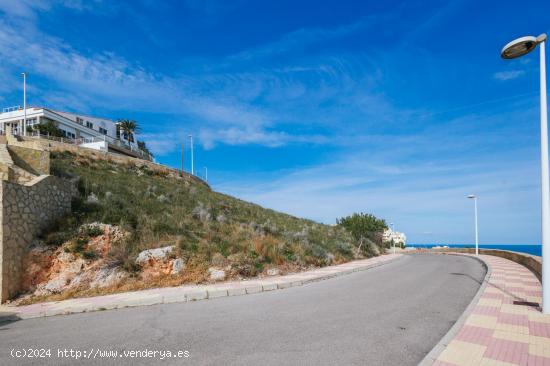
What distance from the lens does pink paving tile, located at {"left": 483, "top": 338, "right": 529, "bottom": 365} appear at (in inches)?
189

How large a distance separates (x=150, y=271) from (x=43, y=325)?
4591 mm

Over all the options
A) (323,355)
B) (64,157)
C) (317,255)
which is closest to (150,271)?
(323,355)

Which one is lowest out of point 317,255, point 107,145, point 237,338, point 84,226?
point 317,255

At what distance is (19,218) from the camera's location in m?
10.9

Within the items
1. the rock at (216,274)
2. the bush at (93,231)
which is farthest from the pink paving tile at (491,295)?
the bush at (93,231)

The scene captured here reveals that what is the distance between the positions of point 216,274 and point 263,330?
22.1ft

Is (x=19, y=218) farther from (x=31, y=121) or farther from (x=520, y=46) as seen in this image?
(x=31, y=121)

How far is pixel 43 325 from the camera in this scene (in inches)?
306

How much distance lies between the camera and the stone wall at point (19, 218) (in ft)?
32.7

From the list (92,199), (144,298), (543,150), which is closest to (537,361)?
(543,150)

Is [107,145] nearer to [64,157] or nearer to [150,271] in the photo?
[64,157]

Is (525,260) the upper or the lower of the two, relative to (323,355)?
lower

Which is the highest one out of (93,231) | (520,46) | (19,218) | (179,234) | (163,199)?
(520,46)

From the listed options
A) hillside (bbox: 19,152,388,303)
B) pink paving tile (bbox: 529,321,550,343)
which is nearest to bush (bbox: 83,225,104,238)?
hillside (bbox: 19,152,388,303)
